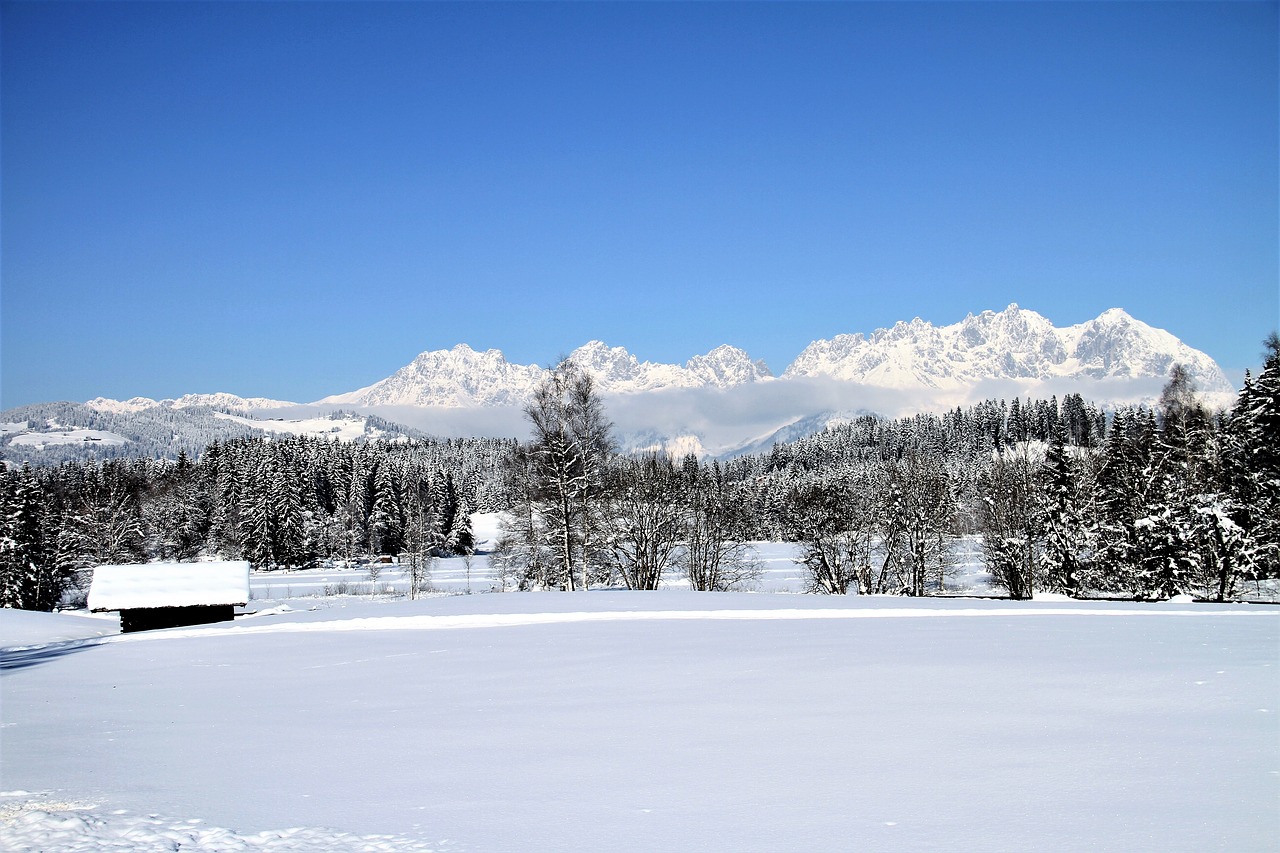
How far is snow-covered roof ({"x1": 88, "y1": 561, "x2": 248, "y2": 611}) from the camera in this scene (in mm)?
31594

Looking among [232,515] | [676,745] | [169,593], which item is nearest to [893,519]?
[169,593]

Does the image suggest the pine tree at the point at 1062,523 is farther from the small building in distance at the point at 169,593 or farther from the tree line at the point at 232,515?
the tree line at the point at 232,515

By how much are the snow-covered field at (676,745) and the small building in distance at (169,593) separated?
14.0 metres

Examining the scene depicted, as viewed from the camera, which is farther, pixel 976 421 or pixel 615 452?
pixel 976 421

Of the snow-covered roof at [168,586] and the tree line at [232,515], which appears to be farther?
the tree line at [232,515]

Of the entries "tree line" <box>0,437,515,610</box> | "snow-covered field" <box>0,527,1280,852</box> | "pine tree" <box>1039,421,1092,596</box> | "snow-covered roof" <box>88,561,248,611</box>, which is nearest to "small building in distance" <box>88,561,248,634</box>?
"snow-covered roof" <box>88,561,248,611</box>

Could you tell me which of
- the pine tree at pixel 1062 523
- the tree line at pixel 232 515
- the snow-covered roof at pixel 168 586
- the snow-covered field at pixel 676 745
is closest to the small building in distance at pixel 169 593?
the snow-covered roof at pixel 168 586

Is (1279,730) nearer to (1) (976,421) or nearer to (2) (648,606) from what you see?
(2) (648,606)

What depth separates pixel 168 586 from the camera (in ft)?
106

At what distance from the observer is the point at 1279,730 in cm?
857

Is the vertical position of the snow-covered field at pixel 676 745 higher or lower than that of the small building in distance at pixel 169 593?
higher

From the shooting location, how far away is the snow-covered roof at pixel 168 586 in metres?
31.6

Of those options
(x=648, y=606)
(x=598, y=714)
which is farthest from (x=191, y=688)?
(x=648, y=606)

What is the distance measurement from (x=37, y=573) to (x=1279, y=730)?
65838mm
